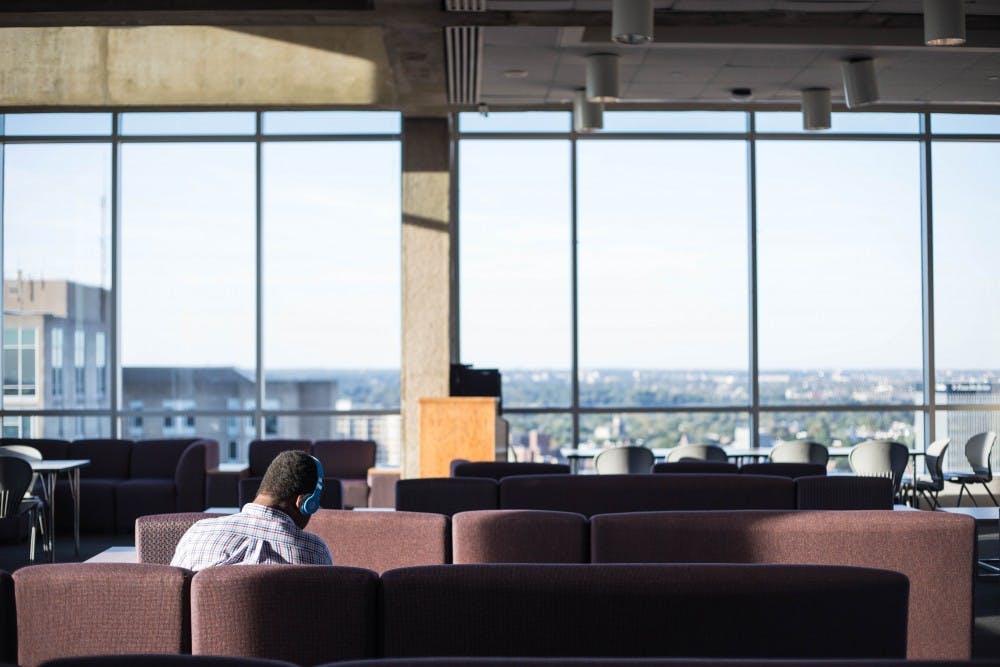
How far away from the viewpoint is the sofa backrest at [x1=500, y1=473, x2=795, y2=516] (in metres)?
5.62

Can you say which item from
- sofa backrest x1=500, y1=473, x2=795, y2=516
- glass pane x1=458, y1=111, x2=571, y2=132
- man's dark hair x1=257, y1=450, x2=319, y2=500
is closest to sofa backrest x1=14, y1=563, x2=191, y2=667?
man's dark hair x1=257, y1=450, x2=319, y2=500

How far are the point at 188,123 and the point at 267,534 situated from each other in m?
10.5

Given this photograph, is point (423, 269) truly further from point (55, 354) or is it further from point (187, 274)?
point (55, 354)

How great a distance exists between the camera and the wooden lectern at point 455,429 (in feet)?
32.9

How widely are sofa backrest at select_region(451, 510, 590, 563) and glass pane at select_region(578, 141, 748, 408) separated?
8836 mm

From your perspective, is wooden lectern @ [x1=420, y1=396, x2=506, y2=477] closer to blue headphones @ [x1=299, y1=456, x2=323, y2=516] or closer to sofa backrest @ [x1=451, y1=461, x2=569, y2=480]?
sofa backrest @ [x1=451, y1=461, x2=569, y2=480]

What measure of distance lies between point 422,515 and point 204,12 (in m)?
5.28

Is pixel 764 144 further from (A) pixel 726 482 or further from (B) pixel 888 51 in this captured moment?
(A) pixel 726 482

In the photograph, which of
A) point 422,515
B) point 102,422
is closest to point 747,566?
point 422,515

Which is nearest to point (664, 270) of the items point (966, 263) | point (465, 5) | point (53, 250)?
point (966, 263)

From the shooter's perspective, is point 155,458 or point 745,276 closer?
point 155,458

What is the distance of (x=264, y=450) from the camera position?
11258mm

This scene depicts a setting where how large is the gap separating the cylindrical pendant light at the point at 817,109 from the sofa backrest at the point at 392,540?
737 centimetres

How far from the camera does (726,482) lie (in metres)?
5.65
